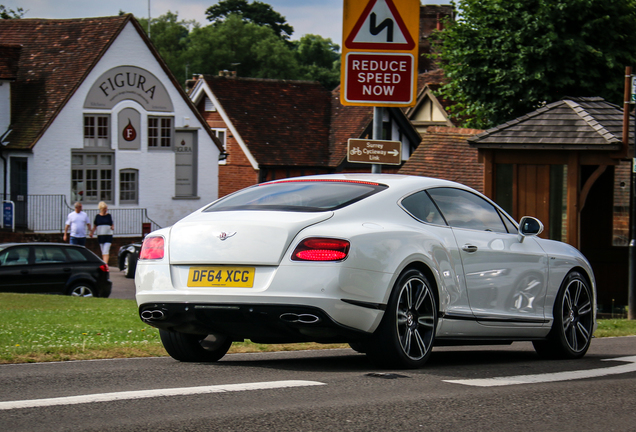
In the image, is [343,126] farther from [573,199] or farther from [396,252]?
[396,252]

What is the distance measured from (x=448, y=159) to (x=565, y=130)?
49.9 ft

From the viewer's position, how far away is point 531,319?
8.76 m

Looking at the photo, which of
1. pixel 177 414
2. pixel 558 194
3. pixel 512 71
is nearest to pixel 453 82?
pixel 512 71

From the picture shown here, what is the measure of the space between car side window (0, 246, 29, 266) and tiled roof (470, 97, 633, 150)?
366 inches

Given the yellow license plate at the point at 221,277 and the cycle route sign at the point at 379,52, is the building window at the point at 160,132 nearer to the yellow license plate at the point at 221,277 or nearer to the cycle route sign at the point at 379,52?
the cycle route sign at the point at 379,52

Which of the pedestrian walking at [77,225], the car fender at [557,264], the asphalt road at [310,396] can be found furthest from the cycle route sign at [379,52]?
the pedestrian walking at [77,225]

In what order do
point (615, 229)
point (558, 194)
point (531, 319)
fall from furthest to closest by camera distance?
1. point (615, 229)
2. point (558, 194)
3. point (531, 319)

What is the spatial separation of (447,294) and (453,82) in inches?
1144

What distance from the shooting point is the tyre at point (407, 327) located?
282 inches

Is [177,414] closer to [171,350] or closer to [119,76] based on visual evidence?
[171,350]

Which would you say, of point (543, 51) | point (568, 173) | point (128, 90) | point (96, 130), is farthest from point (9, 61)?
point (568, 173)

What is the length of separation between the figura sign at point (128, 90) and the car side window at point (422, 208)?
34.8 metres

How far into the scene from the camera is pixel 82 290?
2123cm

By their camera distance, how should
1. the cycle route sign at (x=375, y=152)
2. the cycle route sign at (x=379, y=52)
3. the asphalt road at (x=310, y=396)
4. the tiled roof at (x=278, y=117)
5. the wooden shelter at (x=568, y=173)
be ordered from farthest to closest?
the tiled roof at (x=278, y=117) → the wooden shelter at (x=568, y=173) → the cycle route sign at (x=379, y=52) → the cycle route sign at (x=375, y=152) → the asphalt road at (x=310, y=396)
